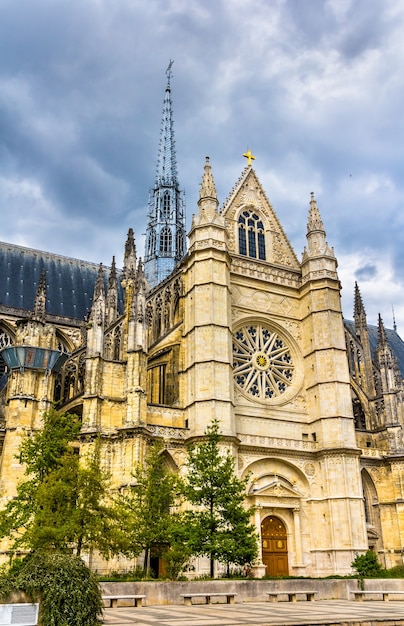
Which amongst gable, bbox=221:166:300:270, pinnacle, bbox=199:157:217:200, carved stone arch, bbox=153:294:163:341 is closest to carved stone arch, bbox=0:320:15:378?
carved stone arch, bbox=153:294:163:341

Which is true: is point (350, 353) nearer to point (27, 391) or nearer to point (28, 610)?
point (27, 391)

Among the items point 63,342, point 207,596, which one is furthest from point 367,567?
point 63,342

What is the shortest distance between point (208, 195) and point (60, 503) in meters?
17.3

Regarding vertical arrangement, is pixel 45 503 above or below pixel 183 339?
below

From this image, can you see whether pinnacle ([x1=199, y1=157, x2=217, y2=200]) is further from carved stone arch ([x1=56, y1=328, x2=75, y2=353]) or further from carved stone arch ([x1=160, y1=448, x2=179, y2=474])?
carved stone arch ([x1=56, y1=328, x2=75, y2=353])

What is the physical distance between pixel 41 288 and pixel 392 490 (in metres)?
20.2

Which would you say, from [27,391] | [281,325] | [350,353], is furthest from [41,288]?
[350,353]

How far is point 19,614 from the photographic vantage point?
774cm

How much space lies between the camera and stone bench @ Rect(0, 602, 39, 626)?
762 cm

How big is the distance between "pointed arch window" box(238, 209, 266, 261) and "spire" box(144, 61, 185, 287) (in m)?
17.9

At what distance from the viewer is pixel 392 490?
30.3 meters

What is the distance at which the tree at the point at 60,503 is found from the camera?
1820cm

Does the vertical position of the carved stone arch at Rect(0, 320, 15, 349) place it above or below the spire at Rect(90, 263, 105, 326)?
above

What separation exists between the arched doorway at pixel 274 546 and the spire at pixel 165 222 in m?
26.9
